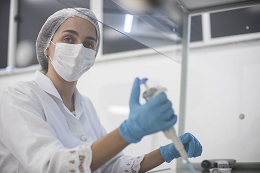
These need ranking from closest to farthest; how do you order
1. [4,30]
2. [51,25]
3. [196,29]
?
1. [51,25]
2. [196,29]
3. [4,30]

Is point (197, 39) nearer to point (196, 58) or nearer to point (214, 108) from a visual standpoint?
point (196, 58)

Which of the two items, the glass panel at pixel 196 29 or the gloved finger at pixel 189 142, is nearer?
the gloved finger at pixel 189 142

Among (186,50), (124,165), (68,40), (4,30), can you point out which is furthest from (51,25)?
(4,30)

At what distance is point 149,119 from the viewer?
2.00 ft

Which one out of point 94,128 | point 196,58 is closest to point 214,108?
point 196,58

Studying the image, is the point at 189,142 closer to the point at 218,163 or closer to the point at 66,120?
the point at 218,163

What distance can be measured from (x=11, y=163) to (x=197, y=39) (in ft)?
4.17

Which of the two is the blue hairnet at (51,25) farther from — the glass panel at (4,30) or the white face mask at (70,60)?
the glass panel at (4,30)

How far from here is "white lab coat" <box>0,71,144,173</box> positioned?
65cm

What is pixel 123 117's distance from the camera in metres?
2.34

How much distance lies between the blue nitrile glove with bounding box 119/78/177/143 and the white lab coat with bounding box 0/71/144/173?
0.40 ft

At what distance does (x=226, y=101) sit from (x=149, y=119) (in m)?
0.93


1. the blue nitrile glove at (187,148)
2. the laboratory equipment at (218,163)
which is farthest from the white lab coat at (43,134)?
the laboratory equipment at (218,163)

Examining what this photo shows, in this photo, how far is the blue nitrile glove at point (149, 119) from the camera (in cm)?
61
